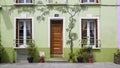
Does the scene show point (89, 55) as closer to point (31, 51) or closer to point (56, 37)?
point (56, 37)

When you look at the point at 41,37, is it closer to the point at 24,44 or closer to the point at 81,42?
the point at 24,44

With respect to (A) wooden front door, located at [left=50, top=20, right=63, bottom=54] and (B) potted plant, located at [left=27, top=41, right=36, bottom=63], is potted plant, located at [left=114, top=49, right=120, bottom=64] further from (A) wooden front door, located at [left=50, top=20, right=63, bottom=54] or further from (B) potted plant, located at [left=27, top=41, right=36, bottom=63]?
(B) potted plant, located at [left=27, top=41, right=36, bottom=63]

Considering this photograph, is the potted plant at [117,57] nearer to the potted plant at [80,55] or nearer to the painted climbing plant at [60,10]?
the potted plant at [80,55]

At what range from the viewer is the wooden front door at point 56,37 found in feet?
62.6

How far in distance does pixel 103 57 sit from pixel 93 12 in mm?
3091

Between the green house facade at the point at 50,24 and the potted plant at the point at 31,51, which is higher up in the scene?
the green house facade at the point at 50,24

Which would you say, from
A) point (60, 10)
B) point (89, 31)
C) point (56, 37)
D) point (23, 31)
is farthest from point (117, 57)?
point (23, 31)

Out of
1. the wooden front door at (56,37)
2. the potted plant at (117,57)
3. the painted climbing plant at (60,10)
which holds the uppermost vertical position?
the painted climbing plant at (60,10)

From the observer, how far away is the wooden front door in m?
19.1

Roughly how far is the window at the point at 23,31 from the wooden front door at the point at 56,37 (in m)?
1.52

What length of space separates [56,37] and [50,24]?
40.2 inches

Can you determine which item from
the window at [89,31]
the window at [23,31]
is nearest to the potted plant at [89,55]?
the window at [89,31]

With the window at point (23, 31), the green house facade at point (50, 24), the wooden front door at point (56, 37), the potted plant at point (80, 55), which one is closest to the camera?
the potted plant at point (80, 55)

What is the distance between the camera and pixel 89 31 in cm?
1903
